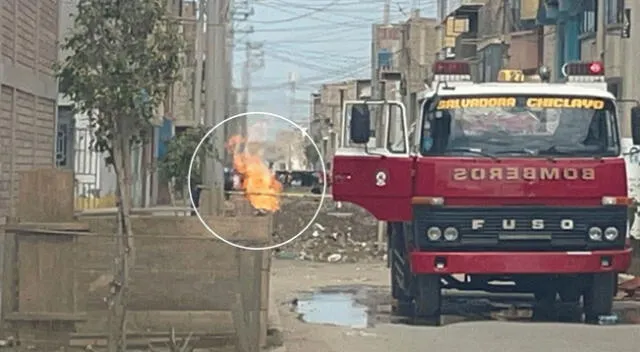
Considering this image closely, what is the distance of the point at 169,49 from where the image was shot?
434 inches

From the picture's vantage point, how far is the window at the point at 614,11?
3206 cm

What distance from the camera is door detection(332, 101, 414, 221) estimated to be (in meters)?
16.0

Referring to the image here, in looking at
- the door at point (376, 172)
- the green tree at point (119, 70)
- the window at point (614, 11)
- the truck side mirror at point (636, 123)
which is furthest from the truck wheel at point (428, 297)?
the window at point (614, 11)

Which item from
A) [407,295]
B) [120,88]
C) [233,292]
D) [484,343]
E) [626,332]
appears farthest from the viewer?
[407,295]

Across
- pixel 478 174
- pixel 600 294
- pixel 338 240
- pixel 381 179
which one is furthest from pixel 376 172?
pixel 338 240

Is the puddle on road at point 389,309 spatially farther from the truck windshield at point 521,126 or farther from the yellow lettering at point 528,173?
the truck windshield at point 521,126

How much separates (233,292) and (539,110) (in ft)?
18.9

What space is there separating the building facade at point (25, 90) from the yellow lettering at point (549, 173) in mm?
5919

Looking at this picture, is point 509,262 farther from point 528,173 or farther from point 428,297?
point 428,297

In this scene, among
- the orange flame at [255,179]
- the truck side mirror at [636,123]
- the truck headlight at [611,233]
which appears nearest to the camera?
the orange flame at [255,179]

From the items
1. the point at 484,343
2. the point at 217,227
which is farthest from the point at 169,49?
the point at 484,343

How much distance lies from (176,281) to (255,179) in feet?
5.10

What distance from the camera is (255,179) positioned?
41.5 feet

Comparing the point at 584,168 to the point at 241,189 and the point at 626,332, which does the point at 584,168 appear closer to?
the point at 626,332
